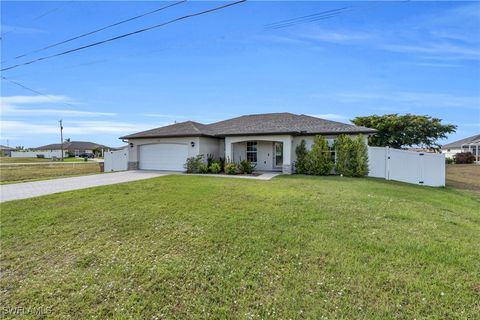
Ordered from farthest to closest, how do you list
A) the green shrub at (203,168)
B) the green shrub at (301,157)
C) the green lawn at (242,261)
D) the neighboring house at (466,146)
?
the neighboring house at (466,146) → the green shrub at (203,168) → the green shrub at (301,157) → the green lawn at (242,261)

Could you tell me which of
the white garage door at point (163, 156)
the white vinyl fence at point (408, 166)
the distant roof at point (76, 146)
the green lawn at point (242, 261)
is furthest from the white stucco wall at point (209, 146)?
the distant roof at point (76, 146)

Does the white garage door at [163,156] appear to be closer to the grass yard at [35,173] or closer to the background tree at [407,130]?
the grass yard at [35,173]

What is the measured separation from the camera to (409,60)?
470 inches

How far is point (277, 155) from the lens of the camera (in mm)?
18000

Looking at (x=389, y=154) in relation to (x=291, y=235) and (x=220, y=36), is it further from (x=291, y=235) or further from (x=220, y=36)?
(x=291, y=235)

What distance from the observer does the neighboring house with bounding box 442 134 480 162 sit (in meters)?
37.3

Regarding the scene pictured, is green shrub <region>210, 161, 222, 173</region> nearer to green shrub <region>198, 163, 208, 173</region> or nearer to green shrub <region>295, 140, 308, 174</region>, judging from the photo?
green shrub <region>198, 163, 208, 173</region>

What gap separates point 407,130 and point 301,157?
1978 centimetres

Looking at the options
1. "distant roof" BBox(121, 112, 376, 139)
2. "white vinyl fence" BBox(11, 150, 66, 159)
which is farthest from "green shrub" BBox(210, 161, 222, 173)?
"white vinyl fence" BBox(11, 150, 66, 159)

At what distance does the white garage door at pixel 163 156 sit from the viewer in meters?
17.9

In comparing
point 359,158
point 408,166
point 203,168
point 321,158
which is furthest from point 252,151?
point 408,166

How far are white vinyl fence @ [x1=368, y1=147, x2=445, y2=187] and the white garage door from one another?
39.7ft

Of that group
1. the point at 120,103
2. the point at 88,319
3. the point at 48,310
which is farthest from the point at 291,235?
the point at 120,103

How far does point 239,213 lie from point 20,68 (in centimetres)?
1177
